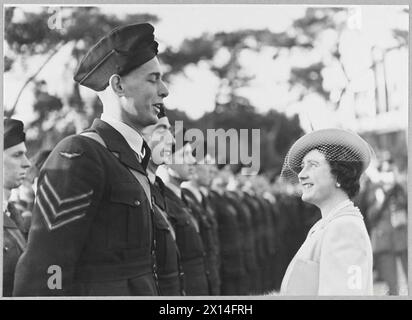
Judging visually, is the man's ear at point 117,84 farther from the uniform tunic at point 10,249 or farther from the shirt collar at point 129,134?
the uniform tunic at point 10,249

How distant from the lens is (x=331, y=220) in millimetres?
3682

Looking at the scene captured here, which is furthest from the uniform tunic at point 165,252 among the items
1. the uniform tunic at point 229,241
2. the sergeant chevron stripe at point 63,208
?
the uniform tunic at point 229,241

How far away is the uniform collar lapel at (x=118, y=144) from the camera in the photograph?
4.11m

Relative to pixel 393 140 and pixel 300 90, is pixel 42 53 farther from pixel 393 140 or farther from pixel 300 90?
pixel 393 140

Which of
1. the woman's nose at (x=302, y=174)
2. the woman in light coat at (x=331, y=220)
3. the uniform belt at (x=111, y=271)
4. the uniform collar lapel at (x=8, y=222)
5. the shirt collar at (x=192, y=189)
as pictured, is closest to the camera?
the woman in light coat at (x=331, y=220)

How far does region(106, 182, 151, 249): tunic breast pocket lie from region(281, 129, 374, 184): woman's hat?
97 cm

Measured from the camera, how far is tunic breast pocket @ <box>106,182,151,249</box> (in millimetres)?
4043

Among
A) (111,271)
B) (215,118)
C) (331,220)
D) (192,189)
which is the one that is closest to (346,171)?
(331,220)

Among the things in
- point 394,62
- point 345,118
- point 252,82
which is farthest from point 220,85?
point 394,62

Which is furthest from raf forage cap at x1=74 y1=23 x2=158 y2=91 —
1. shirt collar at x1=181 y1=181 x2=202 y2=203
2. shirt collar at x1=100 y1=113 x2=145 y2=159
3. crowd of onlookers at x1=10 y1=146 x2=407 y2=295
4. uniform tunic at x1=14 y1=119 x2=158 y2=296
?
shirt collar at x1=181 y1=181 x2=202 y2=203

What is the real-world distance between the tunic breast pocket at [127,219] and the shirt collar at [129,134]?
0.25 meters

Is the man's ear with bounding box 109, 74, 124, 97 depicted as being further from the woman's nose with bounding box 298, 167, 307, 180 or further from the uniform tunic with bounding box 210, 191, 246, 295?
the woman's nose with bounding box 298, 167, 307, 180

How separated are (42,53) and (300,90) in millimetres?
1745

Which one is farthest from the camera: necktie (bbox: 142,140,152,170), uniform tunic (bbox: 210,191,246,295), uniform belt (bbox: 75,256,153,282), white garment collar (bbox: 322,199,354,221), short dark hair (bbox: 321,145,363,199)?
uniform tunic (bbox: 210,191,246,295)
